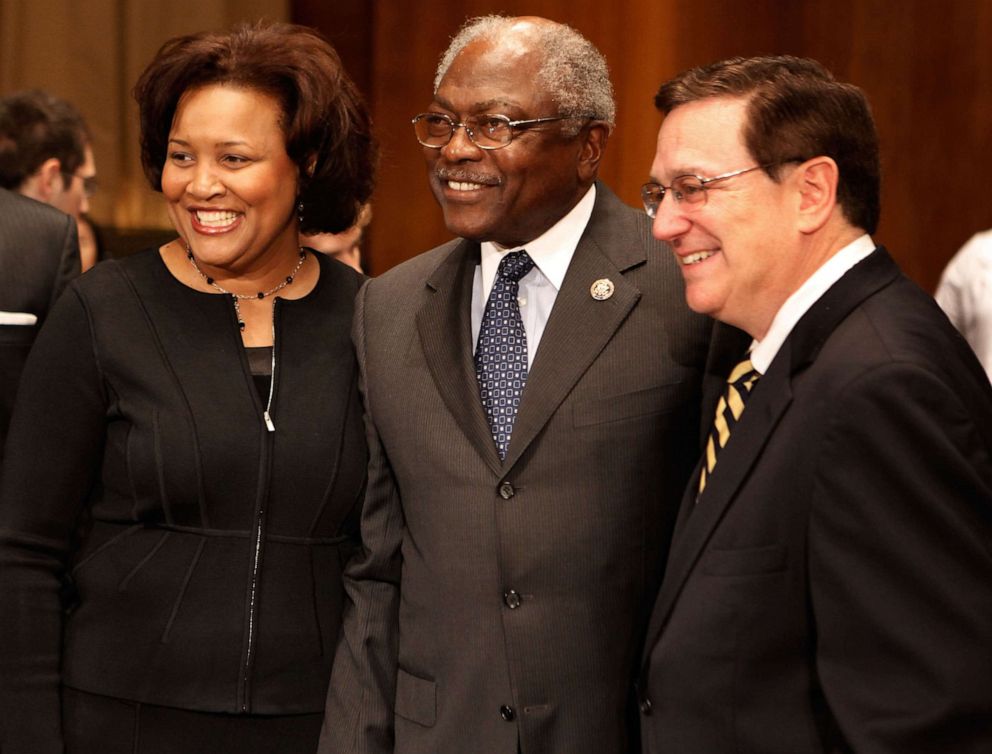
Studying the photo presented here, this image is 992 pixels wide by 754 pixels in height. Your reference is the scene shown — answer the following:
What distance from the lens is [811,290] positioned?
1857 mm

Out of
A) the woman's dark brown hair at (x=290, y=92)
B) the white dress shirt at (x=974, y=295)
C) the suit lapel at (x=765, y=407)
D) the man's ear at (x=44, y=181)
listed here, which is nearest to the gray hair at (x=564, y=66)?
the woman's dark brown hair at (x=290, y=92)

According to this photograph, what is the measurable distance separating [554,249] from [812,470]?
750mm

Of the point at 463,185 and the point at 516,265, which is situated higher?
the point at 463,185

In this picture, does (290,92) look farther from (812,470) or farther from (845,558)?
(845,558)

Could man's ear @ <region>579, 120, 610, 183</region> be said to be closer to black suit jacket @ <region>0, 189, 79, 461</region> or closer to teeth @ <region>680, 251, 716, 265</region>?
teeth @ <region>680, 251, 716, 265</region>

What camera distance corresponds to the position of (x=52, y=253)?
8.61 ft

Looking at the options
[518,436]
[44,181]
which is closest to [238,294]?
[518,436]

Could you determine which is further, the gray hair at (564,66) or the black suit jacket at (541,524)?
the gray hair at (564,66)

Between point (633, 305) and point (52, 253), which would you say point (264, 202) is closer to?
point (52, 253)

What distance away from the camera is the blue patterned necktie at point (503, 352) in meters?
2.22

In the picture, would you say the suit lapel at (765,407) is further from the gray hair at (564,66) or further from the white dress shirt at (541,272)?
the gray hair at (564,66)

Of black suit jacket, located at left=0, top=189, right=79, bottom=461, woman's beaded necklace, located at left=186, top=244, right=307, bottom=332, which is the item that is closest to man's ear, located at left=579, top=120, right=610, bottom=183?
woman's beaded necklace, located at left=186, top=244, right=307, bottom=332

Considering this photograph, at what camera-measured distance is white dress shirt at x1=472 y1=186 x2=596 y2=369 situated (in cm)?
227

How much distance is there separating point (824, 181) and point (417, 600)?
0.96 m
